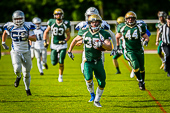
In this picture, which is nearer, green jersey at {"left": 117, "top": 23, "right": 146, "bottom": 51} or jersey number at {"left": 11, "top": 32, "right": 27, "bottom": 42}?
jersey number at {"left": 11, "top": 32, "right": 27, "bottom": 42}

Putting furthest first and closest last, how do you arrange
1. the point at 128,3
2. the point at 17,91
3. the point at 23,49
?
the point at 128,3 → the point at 17,91 → the point at 23,49

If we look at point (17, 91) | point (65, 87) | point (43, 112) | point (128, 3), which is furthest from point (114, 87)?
point (128, 3)


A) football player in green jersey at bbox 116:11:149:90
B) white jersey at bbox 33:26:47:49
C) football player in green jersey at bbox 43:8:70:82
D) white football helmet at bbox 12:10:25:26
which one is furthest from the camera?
white jersey at bbox 33:26:47:49

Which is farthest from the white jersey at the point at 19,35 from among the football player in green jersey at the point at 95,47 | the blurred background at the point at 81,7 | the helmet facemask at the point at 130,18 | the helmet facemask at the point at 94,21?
the blurred background at the point at 81,7

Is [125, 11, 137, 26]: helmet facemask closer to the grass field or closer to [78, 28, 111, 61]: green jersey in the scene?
the grass field

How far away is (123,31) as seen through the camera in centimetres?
948

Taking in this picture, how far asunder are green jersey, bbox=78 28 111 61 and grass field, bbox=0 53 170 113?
0.92 metres

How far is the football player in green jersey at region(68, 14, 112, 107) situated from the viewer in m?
7.02

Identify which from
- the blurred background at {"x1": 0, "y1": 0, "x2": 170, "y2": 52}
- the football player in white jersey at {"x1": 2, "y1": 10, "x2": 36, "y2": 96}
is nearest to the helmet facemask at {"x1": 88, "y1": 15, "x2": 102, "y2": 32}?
the football player in white jersey at {"x1": 2, "y1": 10, "x2": 36, "y2": 96}

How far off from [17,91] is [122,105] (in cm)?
286

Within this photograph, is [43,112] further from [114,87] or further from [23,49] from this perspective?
[114,87]

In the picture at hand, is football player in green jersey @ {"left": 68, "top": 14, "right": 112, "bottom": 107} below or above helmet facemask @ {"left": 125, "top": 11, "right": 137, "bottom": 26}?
below

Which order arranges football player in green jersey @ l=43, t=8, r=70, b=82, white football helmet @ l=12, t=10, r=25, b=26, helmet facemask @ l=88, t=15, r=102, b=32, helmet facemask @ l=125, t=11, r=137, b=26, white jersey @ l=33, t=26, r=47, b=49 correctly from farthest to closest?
white jersey @ l=33, t=26, r=47, b=49, football player in green jersey @ l=43, t=8, r=70, b=82, helmet facemask @ l=125, t=11, r=137, b=26, white football helmet @ l=12, t=10, r=25, b=26, helmet facemask @ l=88, t=15, r=102, b=32

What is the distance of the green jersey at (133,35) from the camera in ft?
30.8
